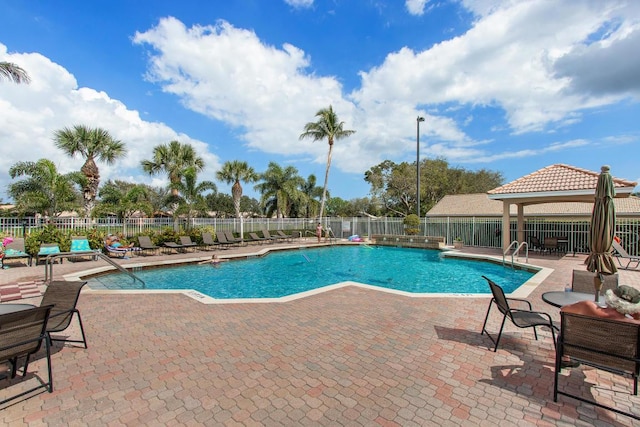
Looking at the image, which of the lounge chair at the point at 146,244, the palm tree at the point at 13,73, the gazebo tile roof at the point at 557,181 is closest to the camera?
the palm tree at the point at 13,73

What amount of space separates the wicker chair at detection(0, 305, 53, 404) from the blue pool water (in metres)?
5.41

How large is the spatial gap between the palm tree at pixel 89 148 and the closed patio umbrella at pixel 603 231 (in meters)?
19.0

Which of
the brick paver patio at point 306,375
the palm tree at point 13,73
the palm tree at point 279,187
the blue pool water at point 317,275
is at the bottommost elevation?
the blue pool water at point 317,275

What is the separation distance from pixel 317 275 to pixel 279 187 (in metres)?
17.8

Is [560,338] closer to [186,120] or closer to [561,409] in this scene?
[561,409]

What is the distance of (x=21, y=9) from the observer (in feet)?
27.3

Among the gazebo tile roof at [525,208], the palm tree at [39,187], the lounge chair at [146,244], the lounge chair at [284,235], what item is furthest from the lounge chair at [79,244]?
the gazebo tile roof at [525,208]

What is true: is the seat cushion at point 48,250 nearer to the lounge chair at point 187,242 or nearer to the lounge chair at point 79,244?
the lounge chair at point 79,244

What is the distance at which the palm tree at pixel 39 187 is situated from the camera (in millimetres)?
12992

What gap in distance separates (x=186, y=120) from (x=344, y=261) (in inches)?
526

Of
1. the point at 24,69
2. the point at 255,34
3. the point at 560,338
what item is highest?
the point at 255,34

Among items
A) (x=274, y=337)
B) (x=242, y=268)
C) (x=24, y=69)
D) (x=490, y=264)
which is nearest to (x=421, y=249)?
(x=490, y=264)

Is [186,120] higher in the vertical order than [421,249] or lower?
higher

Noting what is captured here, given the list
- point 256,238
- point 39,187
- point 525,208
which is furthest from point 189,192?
point 525,208
